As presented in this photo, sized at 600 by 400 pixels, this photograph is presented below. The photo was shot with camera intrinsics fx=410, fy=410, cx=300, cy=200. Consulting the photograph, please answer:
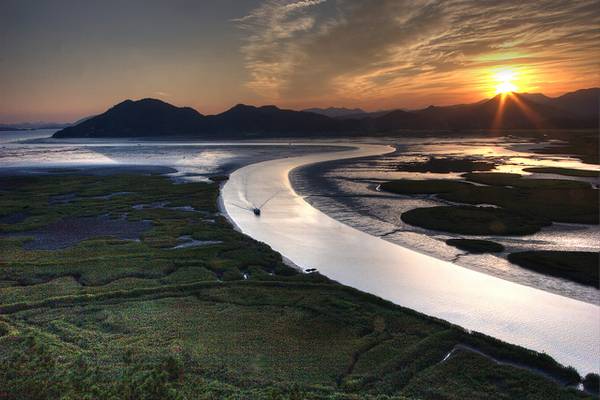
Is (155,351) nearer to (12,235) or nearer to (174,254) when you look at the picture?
(174,254)

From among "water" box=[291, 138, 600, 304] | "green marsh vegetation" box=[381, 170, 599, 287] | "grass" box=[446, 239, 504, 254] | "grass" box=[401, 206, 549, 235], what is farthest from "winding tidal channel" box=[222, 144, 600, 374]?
"grass" box=[401, 206, 549, 235]

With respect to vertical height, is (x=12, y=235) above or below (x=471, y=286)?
above

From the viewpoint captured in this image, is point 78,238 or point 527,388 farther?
point 78,238

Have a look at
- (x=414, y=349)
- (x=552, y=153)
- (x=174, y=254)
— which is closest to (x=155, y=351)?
(x=414, y=349)

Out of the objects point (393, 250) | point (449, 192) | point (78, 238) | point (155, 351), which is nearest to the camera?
point (155, 351)

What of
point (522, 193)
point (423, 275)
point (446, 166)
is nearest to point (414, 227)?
point (423, 275)

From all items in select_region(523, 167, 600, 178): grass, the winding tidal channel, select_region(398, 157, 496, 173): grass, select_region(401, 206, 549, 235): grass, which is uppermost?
select_region(398, 157, 496, 173): grass

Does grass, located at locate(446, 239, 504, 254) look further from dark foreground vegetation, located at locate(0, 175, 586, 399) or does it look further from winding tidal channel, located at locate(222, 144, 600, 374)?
dark foreground vegetation, located at locate(0, 175, 586, 399)

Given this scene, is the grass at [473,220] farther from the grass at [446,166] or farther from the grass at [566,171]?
the grass at [566,171]
